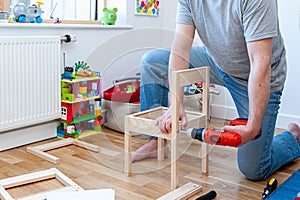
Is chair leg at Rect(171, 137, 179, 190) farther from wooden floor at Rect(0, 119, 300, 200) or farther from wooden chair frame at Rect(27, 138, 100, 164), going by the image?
wooden chair frame at Rect(27, 138, 100, 164)

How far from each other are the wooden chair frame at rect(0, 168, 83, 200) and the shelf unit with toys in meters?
0.54

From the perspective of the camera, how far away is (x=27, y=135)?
2006 millimetres

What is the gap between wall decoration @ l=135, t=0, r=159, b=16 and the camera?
8.41 feet

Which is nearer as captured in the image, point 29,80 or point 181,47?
point 181,47

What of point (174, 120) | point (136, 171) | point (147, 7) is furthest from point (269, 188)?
point (147, 7)

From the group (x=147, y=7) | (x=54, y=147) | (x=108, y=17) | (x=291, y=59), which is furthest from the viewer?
(x=147, y=7)

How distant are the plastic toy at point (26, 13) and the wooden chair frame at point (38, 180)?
80cm

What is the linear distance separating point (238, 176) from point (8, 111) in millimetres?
1034

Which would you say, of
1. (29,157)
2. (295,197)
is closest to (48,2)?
(29,157)

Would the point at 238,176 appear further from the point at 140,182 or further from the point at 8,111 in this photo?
the point at 8,111

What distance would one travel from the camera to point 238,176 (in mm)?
1617

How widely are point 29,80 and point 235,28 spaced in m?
1.02

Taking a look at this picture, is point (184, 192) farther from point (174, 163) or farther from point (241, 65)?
point (241, 65)

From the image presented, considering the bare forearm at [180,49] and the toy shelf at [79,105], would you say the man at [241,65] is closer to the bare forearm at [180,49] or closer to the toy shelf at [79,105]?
the bare forearm at [180,49]
